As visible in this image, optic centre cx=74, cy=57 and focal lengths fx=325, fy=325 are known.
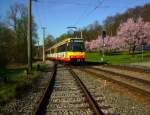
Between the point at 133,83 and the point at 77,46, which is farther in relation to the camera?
the point at 77,46

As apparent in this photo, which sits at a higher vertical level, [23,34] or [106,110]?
[23,34]

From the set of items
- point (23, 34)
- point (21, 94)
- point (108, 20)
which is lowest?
Answer: point (21, 94)

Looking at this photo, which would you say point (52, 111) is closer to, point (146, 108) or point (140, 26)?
point (146, 108)

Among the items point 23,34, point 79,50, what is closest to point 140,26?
point 23,34

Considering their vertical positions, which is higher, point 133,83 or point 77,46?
point 77,46

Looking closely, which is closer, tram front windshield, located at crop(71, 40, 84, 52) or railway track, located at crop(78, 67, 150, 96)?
railway track, located at crop(78, 67, 150, 96)

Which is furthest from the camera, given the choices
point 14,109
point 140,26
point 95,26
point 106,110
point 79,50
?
point 95,26

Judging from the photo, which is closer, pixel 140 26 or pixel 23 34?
pixel 140 26

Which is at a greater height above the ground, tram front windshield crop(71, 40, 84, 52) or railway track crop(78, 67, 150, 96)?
tram front windshield crop(71, 40, 84, 52)

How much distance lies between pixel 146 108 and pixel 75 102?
2577 mm

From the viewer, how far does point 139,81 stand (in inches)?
691

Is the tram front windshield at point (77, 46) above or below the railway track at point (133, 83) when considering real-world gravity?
above

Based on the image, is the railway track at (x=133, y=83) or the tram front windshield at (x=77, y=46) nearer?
the railway track at (x=133, y=83)

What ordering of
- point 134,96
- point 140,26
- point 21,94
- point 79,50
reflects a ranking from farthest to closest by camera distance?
point 140,26, point 79,50, point 21,94, point 134,96
